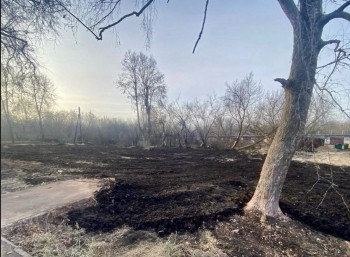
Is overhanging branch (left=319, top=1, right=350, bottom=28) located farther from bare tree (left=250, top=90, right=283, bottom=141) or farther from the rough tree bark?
bare tree (left=250, top=90, right=283, bottom=141)

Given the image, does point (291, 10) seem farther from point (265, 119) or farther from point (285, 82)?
point (265, 119)

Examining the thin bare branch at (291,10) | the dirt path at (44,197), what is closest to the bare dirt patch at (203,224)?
the dirt path at (44,197)

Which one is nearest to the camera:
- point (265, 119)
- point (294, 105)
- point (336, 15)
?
point (336, 15)

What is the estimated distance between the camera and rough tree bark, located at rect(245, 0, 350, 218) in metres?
4.37

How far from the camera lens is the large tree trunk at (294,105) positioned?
4.38 m

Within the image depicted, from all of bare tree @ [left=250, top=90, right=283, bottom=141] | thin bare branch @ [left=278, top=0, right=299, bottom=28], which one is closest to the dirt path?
thin bare branch @ [left=278, top=0, right=299, bottom=28]

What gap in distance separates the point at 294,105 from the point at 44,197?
596 centimetres

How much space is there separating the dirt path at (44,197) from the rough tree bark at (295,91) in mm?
4135

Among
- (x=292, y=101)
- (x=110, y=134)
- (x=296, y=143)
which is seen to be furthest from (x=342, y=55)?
(x=110, y=134)

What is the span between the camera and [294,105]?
14.8ft

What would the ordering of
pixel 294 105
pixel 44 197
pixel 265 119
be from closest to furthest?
1. pixel 294 105
2. pixel 44 197
3. pixel 265 119

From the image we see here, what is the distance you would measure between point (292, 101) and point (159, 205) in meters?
3.60

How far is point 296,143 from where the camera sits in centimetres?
462

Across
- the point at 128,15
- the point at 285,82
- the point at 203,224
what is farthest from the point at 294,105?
the point at 128,15
